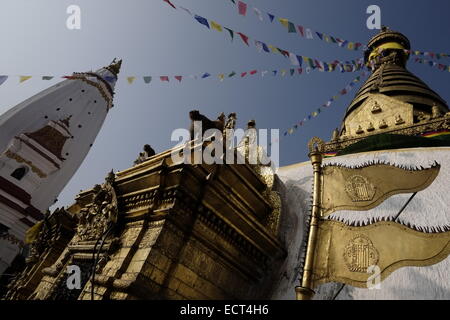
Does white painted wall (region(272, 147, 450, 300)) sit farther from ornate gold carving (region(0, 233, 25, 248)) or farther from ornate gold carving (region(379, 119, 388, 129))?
ornate gold carving (region(0, 233, 25, 248))

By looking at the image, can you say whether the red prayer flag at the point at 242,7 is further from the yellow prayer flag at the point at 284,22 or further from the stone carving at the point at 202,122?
the stone carving at the point at 202,122

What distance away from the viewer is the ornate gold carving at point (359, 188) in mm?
2935

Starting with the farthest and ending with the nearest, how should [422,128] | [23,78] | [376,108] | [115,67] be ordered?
[115,67] → [376,108] → [422,128] → [23,78]

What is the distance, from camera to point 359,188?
2996 mm

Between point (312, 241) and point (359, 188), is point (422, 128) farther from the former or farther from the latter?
point (312, 241)

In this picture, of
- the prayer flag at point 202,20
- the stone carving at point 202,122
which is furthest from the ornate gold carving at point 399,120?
the stone carving at point 202,122

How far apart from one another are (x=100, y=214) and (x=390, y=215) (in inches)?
169

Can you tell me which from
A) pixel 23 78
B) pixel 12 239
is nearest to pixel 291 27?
pixel 23 78

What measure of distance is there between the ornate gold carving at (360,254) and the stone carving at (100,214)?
286cm

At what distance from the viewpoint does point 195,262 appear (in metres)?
3.54
